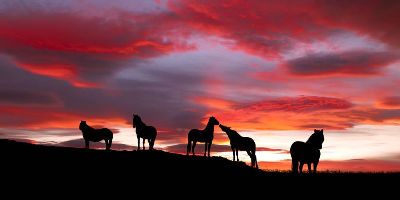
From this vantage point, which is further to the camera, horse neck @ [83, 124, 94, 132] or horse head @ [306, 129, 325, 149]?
horse neck @ [83, 124, 94, 132]

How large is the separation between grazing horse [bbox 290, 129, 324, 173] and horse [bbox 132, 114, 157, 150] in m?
11.6

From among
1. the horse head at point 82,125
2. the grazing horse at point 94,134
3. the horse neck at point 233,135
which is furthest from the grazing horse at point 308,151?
the horse head at point 82,125

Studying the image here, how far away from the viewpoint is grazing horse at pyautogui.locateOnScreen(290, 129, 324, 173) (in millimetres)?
32938

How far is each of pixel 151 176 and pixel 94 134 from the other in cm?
1357

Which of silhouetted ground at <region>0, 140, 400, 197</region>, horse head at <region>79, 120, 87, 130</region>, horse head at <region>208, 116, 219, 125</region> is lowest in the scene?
silhouetted ground at <region>0, 140, 400, 197</region>

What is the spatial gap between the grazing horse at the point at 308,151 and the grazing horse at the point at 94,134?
628 inches

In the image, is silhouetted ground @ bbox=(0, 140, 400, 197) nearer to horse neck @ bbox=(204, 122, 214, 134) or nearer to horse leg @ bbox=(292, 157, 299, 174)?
horse leg @ bbox=(292, 157, 299, 174)

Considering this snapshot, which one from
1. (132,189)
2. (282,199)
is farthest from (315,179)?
(132,189)

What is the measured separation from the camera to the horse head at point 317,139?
33.3 metres

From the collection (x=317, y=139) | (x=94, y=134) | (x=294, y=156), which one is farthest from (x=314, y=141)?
(x=94, y=134)

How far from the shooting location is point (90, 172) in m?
28.4

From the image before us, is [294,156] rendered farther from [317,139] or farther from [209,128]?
[209,128]

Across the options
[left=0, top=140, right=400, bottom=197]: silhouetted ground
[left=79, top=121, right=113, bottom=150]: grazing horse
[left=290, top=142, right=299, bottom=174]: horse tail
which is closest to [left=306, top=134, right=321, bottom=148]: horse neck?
[left=290, top=142, right=299, bottom=174]: horse tail

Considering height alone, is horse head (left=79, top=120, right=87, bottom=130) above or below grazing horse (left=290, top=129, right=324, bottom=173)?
above
